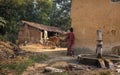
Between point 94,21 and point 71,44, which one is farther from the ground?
point 94,21

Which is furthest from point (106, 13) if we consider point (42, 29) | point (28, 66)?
point (42, 29)

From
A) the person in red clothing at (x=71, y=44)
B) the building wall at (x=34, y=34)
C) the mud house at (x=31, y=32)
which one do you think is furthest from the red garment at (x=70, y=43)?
the building wall at (x=34, y=34)

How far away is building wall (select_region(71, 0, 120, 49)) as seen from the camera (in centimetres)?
1280

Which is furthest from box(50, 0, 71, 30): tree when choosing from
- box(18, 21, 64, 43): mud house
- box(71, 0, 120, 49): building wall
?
box(71, 0, 120, 49): building wall

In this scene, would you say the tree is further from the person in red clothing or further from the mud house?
the person in red clothing

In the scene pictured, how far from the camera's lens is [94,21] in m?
13.4

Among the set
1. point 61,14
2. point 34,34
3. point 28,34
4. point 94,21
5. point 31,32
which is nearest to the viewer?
point 94,21

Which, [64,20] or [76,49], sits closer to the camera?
[76,49]

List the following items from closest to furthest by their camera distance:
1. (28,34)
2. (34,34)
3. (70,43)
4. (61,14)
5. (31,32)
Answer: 1. (70,43)
2. (34,34)
3. (28,34)
4. (31,32)
5. (61,14)

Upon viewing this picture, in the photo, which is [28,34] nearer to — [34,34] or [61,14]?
[34,34]

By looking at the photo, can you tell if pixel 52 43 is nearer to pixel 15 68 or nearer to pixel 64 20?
pixel 64 20

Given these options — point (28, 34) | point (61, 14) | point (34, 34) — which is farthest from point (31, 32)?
point (61, 14)

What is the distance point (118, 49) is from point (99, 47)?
2711 millimetres

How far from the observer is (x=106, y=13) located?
1303 cm
